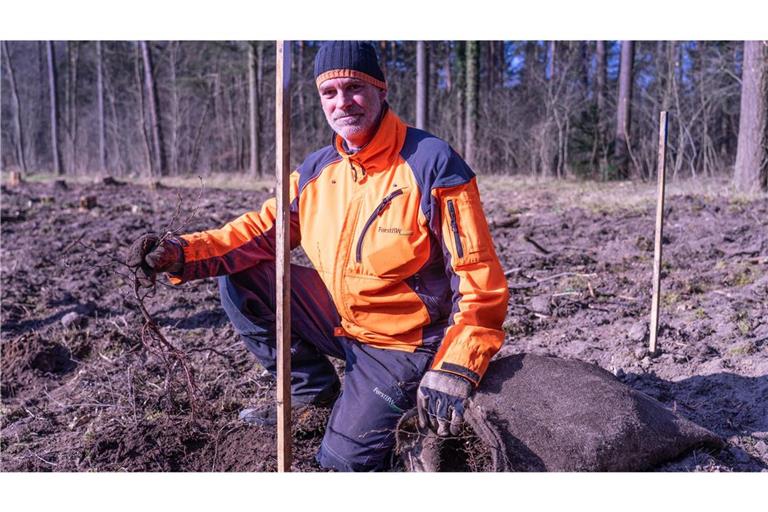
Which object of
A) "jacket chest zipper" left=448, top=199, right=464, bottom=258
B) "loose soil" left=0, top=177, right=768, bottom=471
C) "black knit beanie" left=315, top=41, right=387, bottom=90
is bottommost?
"loose soil" left=0, top=177, right=768, bottom=471

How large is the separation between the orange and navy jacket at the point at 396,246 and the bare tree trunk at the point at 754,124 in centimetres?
727

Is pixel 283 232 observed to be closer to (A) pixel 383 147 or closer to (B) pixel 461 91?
(A) pixel 383 147

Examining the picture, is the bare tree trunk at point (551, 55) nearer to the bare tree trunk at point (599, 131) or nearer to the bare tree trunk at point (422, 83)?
the bare tree trunk at point (599, 131)

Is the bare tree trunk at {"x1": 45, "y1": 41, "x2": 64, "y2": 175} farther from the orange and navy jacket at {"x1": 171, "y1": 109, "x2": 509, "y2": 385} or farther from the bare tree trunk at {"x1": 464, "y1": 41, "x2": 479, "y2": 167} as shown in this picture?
the orange and navy jacket at {"x1": 171, "y1": 109, "x2": 509, "y2": 385}

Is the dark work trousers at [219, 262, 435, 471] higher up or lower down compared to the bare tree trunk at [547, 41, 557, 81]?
lower down

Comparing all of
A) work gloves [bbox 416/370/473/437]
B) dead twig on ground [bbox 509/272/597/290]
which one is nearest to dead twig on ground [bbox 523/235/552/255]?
dead twig on ground [bbox 509/272/597/290]

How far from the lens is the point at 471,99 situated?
16312 millimetres

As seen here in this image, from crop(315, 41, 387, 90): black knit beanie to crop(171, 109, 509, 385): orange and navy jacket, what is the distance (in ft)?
0.62

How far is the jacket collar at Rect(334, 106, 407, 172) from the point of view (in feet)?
8.39

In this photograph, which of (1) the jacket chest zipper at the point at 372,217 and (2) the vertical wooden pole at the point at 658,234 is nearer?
(1) the jacket chest zipper at the point at 372,217

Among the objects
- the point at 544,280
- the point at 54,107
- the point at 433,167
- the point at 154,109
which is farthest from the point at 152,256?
the point at 54,107

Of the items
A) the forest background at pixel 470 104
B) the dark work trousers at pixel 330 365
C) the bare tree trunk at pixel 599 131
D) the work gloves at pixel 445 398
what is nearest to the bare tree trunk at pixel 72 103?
the forest background at pixel 470 104

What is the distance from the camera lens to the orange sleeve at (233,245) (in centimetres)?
265

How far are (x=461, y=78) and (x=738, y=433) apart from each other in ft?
54.7
